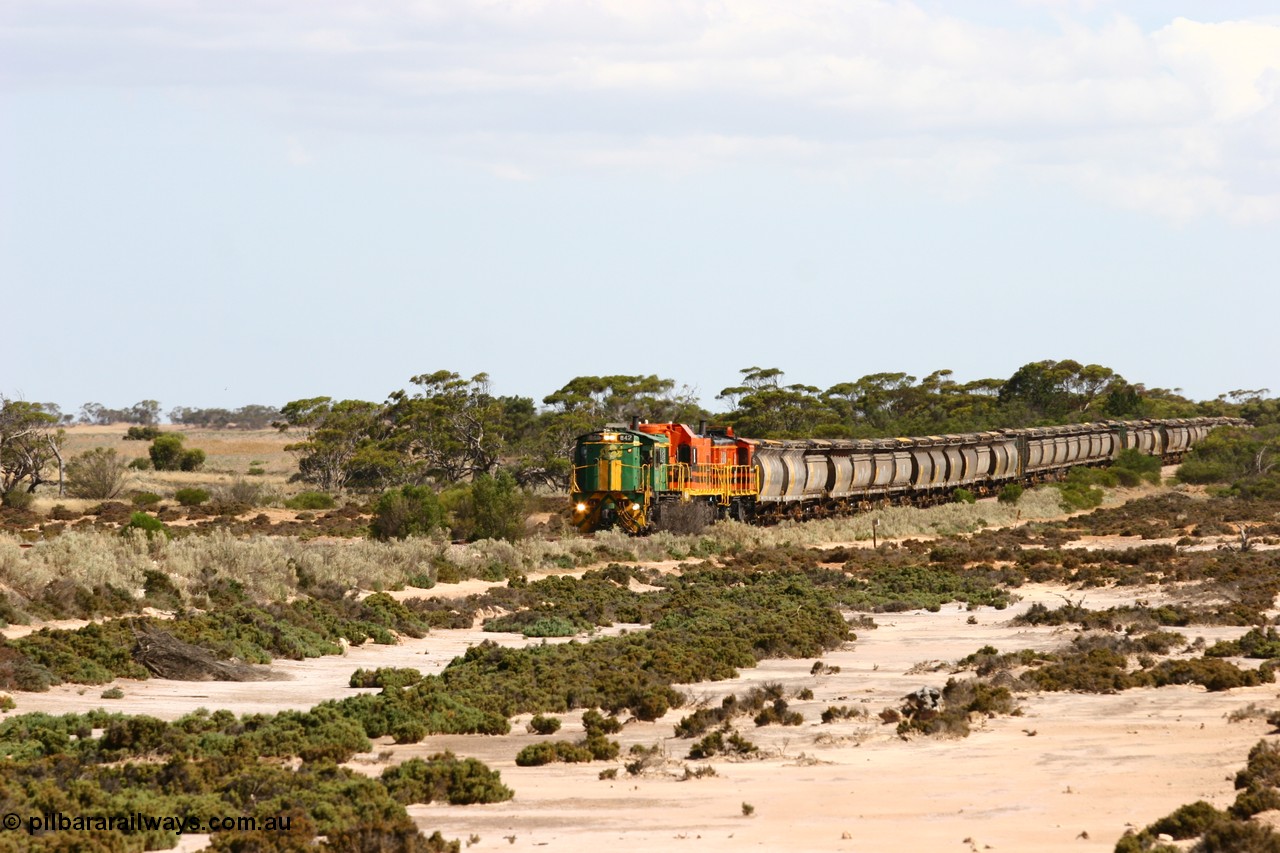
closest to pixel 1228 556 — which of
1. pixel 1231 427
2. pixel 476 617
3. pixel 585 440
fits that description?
pixel 585 440

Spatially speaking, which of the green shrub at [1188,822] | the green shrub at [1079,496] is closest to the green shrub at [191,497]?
the green shrub at [1079,496]

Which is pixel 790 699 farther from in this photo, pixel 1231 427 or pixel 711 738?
pixel 1231 427

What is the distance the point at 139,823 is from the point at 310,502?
5153 centimetres

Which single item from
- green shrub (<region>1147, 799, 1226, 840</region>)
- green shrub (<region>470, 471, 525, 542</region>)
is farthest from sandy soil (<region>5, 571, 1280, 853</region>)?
green shrub (<region>470, 471, 525, 542</region>)

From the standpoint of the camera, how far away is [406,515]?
4297 centimetres

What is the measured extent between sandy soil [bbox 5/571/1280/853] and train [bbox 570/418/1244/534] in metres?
21.6

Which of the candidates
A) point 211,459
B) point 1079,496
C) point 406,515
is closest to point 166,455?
point 211,459

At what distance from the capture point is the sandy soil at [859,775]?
35.9ft

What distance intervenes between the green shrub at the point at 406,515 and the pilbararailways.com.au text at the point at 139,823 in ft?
101

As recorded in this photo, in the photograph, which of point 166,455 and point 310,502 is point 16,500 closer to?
point 310,502

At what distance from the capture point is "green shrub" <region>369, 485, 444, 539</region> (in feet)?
140

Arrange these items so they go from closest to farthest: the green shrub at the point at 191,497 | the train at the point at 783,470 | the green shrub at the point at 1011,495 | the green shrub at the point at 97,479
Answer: the train at the point at 783,470, the green shrub at the point at 191,497, the green shrub at the point at 1011,495, the green shrub at the point at 97,479

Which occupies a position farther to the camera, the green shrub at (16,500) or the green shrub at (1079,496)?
the green shrub at (1079,496)

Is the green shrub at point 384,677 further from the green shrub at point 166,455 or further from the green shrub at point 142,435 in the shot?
the green shrub at point 142,435
